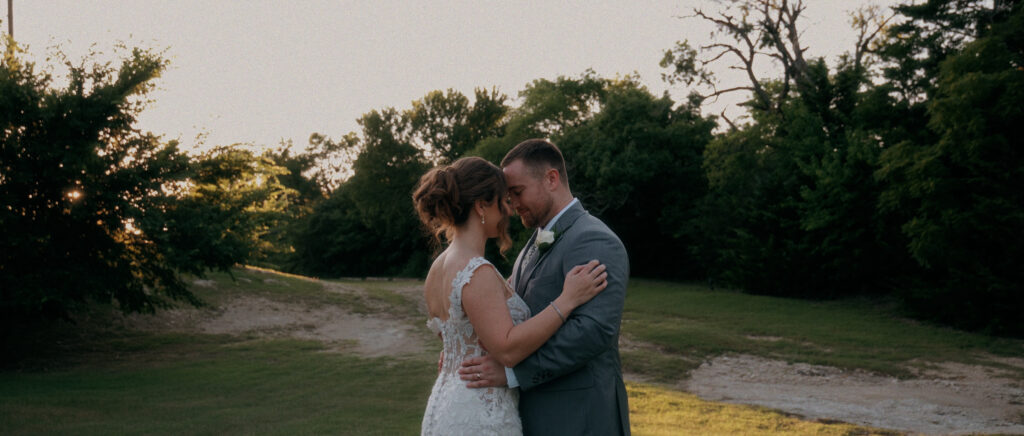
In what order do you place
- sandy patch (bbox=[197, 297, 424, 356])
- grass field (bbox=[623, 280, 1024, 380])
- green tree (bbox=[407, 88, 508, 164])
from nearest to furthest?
grass field (bbox=[623, 280, 1024, 380])
sandy patch (bbox=[197, 297, 424, 356])
green tree (bbox=[407, 88, 508, 164])

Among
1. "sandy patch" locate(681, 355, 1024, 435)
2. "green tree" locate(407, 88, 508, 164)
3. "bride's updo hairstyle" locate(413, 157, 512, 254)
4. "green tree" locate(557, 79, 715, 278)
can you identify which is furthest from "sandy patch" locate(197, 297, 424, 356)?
"green tree" locate(407, 88, 508, 164)

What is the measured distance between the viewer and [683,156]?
40188 mm

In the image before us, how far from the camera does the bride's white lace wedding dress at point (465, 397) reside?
11.5ft

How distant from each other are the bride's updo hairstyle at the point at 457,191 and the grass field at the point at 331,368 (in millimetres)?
5838

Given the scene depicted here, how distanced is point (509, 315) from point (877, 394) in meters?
11.7

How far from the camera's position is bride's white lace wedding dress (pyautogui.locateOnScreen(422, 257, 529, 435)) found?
3.50 metres

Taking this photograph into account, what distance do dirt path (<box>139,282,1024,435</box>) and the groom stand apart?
8.20 metres

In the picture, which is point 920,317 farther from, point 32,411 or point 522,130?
point 522,130

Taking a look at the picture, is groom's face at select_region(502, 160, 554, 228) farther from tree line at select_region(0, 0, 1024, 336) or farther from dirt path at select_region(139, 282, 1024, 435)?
dirt path at select_region(139, 282, 1024, 435)

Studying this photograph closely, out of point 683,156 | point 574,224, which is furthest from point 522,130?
point 574,224

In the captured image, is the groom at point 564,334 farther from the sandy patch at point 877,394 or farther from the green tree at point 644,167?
the green tree at point 644,167

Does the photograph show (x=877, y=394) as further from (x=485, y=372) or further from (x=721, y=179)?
(x=721, y=179)

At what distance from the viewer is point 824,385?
45.6 ft

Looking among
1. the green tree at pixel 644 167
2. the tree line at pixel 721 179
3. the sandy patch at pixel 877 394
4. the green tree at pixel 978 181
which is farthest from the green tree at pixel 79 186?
the green tree at pixel 644 167
